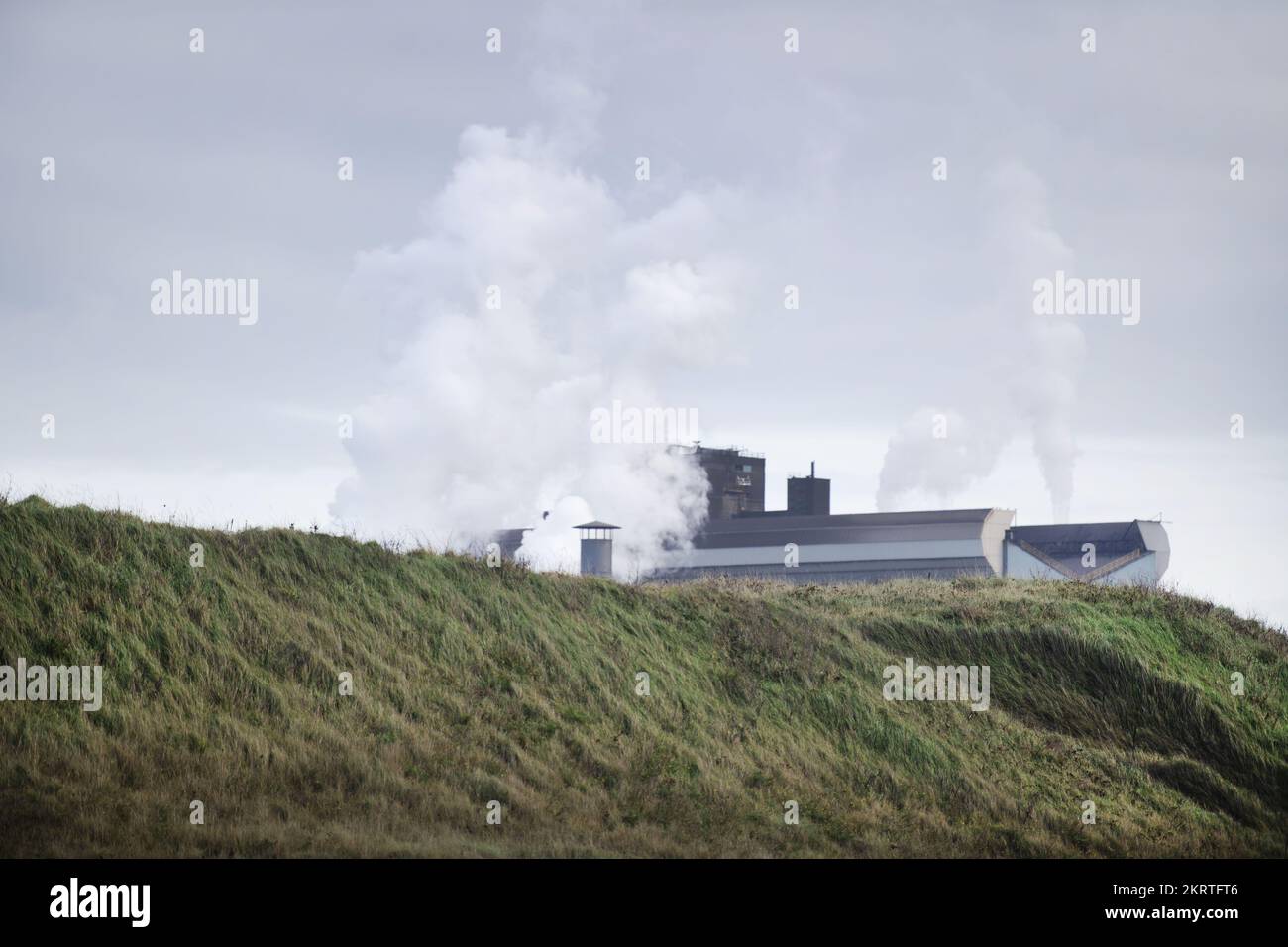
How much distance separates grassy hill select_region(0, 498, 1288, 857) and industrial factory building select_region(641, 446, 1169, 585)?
30861 millimetres

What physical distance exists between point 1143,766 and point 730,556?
4283cm

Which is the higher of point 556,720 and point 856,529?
point 856,529

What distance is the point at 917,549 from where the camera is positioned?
6519 cm

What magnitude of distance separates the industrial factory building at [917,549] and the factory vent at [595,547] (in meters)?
0.37

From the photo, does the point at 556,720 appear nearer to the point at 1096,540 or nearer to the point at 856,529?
the point at 856,529

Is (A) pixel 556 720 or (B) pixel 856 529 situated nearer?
(A) pixel 556 720

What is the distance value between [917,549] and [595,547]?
684 inches

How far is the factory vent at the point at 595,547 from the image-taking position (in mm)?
68812

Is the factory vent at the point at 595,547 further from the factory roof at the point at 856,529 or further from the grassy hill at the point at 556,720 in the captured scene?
the grassy hill at the point at 556,720

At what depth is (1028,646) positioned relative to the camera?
105ft
